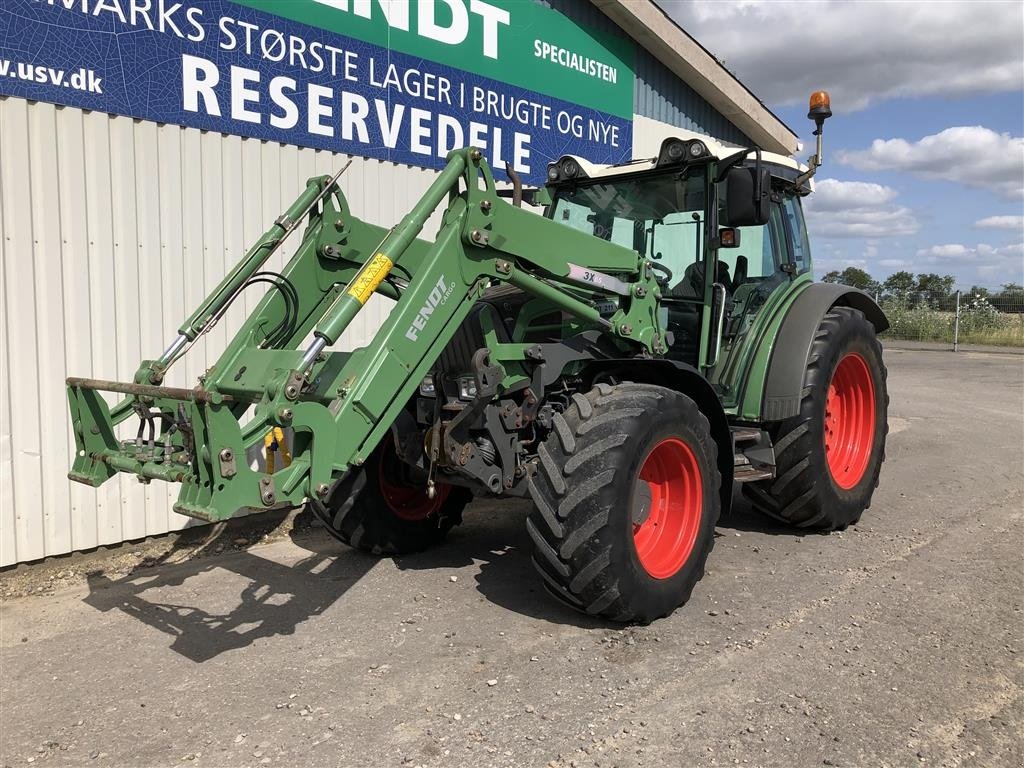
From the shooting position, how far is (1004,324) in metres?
24.4

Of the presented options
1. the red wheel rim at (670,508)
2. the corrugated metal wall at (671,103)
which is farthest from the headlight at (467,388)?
the corrugated metal wall at (671,103)

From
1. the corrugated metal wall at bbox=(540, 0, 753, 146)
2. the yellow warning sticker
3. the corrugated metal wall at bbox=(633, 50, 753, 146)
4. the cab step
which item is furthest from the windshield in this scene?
the corrugated metal wall at bbox=(633, 50, 753, 146)

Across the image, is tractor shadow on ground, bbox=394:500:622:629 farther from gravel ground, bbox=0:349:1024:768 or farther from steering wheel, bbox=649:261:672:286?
steering wheel, bbox=649:261:672:286

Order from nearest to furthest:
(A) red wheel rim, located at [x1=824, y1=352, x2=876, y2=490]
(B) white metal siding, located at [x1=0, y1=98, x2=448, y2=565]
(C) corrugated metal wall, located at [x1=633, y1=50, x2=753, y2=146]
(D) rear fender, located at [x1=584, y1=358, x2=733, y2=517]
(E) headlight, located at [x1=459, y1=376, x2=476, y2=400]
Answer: (E) headlight, located at [x1=459, y1=376, x2=476, y2=400], (D) rear fender, located at [x1=584, y1=358, x2=733, y2=517], (B) white metal siding, located at [x1=0, y1=98, x2=448, y2=565], (A) red wheel rim, located at [x1=824, y1=352, x2=876, y2=490], (C) corrugated metal wall, located at [x1=633, y1=50, x2=753, y2=146]

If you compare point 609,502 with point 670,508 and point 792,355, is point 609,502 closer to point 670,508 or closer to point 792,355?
point 670,508

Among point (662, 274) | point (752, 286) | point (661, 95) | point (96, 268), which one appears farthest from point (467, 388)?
point (661, 95)

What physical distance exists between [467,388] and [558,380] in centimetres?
55

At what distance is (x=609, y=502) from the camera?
151 inches

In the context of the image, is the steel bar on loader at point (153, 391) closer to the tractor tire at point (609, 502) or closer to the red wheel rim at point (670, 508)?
the tractor tire at point (609, 502)

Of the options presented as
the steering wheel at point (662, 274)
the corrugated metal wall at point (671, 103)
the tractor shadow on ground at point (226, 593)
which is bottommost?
the tractor shadow on ground at point (226, 593)

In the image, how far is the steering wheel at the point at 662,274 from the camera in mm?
5242

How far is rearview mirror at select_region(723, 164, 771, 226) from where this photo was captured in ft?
15.1

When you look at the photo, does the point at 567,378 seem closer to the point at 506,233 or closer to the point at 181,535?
the point at 506,233

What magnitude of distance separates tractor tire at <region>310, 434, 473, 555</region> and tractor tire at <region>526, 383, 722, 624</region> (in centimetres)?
136
